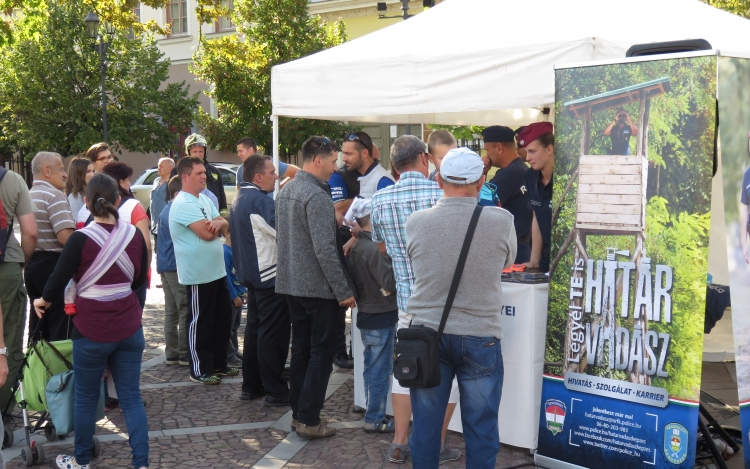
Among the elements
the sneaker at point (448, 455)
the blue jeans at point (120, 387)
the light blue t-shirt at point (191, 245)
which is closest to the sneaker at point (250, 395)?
the light blue t-shirt at point (191, 245)

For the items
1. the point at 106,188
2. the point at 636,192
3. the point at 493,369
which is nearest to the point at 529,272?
the point at 636,192

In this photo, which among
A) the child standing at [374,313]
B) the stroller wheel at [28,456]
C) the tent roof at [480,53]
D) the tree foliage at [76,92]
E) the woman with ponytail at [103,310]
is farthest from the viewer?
the tree foliage at [76,92]

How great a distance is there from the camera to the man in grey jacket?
17.1 ft

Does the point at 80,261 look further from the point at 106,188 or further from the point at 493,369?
the point at 493,369

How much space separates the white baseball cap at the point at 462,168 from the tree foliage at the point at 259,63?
54.3ft

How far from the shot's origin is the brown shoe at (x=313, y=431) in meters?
5.41

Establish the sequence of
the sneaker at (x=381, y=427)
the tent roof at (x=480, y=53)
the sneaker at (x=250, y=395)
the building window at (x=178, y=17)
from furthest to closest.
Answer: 1. the building window at (x=178, y=17)
2. the sneaker at (x=250, y=395)
3. the sneaker at (x=381, y=427)
4. the tent roof at (x=480, y=53)

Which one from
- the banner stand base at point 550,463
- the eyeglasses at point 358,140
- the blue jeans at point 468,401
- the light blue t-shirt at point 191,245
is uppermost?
the eyeglasses at point 358,140

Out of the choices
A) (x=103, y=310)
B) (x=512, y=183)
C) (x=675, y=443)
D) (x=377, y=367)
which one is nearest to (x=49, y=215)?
(x=103, y=310)

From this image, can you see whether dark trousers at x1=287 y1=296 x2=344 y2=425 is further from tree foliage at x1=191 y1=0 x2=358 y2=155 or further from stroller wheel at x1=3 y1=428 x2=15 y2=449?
tree foliage at x1=191 y1=0 x2=358 y2=155

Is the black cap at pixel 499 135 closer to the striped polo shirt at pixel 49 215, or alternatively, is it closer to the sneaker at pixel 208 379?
the sneaker at pixel 208 379

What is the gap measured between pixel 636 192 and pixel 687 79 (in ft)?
2.00

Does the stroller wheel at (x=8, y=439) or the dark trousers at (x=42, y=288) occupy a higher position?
the dark trousers at (x=42, y=288)

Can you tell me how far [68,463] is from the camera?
482cm
